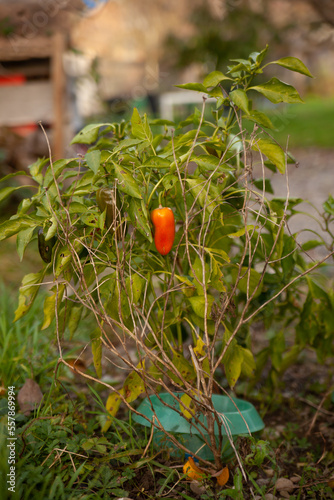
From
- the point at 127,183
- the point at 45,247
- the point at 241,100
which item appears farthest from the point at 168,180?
the point at 45,247

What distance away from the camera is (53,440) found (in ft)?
4.96

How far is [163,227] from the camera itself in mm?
1361

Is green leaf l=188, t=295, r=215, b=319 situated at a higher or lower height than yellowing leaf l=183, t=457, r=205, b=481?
higher

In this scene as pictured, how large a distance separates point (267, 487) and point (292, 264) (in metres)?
0.66

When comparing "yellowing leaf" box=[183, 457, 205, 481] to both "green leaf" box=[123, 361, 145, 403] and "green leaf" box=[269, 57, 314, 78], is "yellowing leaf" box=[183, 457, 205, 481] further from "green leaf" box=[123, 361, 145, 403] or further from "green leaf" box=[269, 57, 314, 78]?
"green leaf" box=[269, 57, 314, 78]

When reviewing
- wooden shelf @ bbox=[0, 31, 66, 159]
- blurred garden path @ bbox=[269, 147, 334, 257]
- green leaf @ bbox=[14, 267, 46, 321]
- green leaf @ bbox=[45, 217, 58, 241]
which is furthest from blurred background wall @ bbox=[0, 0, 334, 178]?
green leaf @ bbox=[45, 217, 58, 241]

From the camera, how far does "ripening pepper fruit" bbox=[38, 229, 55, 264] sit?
148cm

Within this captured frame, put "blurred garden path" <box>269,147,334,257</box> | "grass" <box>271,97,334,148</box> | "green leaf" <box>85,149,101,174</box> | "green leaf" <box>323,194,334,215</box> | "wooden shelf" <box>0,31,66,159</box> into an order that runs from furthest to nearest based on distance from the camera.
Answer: "grass" <box>271,97,334,148</box> → "blurred garden path" <box>269,147,334,257</box> → "wooden shelf" <box>0,31,66,159</box> → "green leaf" <box>323,194,334,215</box> → "green leaf" <box>85,149,101,174</box>

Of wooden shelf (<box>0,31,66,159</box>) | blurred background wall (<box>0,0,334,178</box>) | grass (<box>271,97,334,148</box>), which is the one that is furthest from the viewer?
grass (<box>271,97,334,148</box>)

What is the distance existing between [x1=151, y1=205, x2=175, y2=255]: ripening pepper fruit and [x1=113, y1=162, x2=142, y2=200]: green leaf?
65 mm

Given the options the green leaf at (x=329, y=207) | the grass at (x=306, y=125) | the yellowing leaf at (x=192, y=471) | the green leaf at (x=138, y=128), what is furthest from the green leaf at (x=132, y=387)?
the grass at (x=306, y=125)

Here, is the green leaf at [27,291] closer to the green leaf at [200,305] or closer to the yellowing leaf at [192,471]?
the green leaf at [200,305]

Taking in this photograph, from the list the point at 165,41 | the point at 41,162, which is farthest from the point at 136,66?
the point at 41,162

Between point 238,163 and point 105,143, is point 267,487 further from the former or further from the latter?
point 105,143
